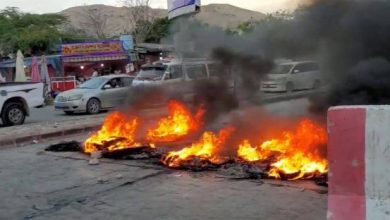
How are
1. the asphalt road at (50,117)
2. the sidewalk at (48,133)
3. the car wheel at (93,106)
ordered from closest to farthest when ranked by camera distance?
the sidewalk at (48,133)
the asphalt road at (50,117)
the car wheel at (93,106)

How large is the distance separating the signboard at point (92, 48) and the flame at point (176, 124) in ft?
75.7

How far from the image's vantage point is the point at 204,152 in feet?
26.5

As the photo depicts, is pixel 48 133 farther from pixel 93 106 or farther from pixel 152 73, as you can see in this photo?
pixel 152 73

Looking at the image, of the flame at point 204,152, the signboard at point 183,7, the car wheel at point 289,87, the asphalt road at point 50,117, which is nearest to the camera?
the flame at point 204,152

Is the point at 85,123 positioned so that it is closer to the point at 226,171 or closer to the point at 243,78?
the point at 243,78

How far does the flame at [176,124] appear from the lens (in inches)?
399

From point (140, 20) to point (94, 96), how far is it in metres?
35.1

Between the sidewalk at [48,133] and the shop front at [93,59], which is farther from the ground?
the shop front at [93,59]

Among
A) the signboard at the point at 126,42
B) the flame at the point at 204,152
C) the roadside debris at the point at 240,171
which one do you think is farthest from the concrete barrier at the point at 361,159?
the signboard at the point at 126,42

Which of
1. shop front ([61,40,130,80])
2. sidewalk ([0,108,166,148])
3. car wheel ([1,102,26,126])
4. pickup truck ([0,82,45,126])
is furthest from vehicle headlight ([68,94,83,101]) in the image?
shop front ([61,40,130,80])

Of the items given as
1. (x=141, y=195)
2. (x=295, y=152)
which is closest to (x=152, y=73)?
(x=295, y=152)

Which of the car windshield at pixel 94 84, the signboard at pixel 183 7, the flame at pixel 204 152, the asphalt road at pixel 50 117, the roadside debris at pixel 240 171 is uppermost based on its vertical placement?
the signboard at pixel 183 7

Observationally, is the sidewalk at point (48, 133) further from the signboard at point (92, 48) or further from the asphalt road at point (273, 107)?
the signboard at point (92, 48)

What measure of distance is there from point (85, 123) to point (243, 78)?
17.7 feet
